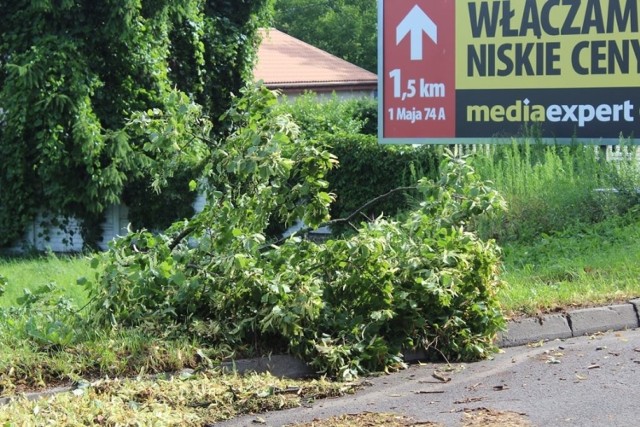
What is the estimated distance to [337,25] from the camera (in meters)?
46.4

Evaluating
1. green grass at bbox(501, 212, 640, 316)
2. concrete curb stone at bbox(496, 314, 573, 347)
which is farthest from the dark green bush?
concrete curb stone at bbox(496, 314, 573, 347)

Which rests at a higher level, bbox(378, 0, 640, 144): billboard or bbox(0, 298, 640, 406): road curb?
bbox(378, 0, 640, 144): billboard

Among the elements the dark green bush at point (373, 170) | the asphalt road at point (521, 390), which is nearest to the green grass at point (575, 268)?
the asphalt road at point (521, 390)

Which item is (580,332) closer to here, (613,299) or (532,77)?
(613,299)

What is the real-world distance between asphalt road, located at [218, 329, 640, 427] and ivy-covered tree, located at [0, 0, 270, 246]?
10626 mm

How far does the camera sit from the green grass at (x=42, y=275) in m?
9.96

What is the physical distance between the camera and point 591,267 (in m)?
9.38

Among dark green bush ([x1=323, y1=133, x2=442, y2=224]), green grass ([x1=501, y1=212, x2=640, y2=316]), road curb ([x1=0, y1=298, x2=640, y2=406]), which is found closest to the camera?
road curb ([x1=0, y1=298, x2=640, y2=406])

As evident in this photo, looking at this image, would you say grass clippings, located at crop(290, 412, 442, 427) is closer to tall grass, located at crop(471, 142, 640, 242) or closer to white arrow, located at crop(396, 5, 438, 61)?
tall grass, located at crop(471, 142, 640, 242)

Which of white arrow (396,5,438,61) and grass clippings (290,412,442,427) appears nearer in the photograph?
grass clippings (290,412,442,427)

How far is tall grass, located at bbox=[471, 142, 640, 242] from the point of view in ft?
38.4

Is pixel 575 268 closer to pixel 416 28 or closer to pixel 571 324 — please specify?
pixel 571 324

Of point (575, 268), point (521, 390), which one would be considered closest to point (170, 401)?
point (521, 390)

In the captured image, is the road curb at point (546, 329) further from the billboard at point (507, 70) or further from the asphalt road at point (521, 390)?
the billboard at point (507, 70)
